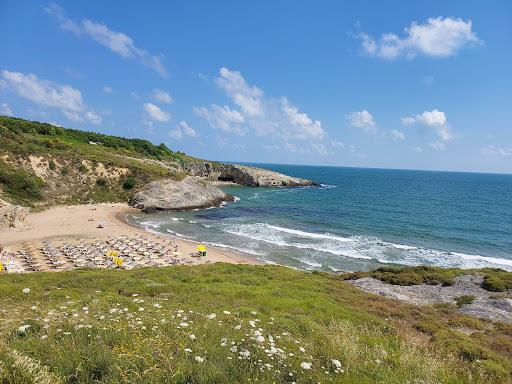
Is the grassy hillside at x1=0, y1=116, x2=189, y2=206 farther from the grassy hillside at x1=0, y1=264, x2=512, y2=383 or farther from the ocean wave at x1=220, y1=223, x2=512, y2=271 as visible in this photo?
the grassy hillside at x1=0, y1=264, x2=512, y2=383

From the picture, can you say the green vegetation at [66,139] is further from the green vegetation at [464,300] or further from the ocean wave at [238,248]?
the green vegetation at [464,300]

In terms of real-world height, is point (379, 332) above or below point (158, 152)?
below

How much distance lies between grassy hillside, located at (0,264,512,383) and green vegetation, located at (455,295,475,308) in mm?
5036

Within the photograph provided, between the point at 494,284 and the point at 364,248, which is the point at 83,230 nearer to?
the point at 364,248

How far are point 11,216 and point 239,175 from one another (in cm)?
9889

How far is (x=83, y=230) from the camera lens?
2034 inches

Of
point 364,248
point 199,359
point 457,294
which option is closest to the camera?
point 199,359

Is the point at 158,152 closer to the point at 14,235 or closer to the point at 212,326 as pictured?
the point at 14,235

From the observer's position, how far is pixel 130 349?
24.9 ft

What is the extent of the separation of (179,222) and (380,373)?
5866 centimetres

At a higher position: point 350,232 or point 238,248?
point 350,232

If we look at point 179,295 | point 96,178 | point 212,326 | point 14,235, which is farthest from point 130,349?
point 96,178

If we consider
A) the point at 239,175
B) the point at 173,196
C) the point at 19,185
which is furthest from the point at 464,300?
the point at 239,175

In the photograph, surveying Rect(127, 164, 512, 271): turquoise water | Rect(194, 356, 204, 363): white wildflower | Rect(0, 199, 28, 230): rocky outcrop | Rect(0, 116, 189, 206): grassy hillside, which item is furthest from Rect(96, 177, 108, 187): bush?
Rect(194, 356, 204, 363): white wildflower
